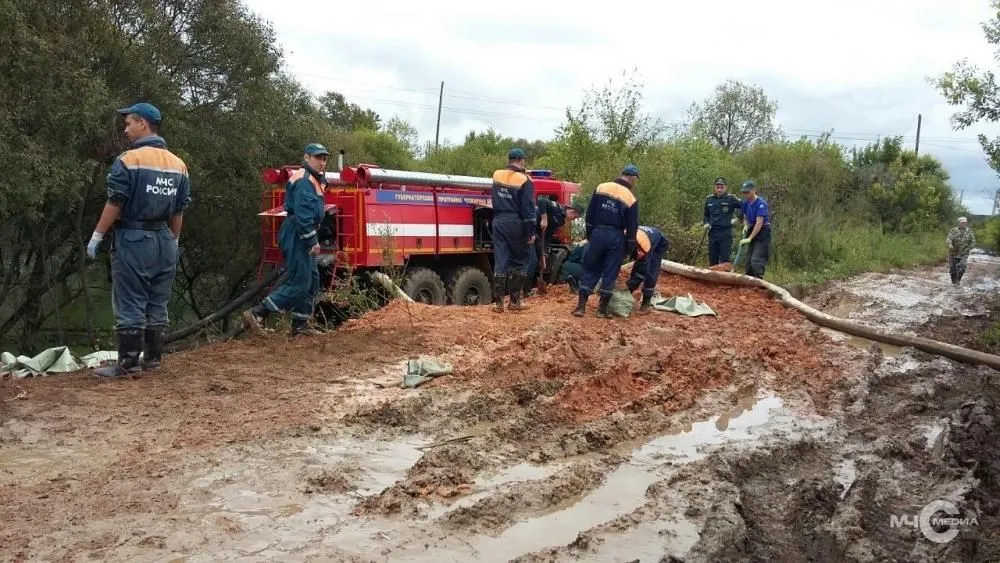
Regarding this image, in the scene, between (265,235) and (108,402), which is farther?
(265,235)

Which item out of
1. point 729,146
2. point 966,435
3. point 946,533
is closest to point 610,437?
point 946,533

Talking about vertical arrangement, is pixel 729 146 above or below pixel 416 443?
above

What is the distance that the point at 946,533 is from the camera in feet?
11.9

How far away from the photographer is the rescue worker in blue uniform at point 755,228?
1170 cm

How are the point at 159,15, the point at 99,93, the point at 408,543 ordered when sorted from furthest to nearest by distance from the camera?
the point at 159,15, the point at 99,93, the point at 408,543

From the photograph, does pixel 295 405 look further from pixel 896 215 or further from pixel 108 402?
pixel 896 215

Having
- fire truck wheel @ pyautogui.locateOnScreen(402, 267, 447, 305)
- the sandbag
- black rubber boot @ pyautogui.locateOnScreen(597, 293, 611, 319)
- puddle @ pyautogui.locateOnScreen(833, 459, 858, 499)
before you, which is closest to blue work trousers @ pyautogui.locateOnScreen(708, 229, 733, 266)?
the sandbag

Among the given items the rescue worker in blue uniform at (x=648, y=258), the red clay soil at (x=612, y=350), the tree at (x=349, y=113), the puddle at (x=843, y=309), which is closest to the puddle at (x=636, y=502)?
the red clay soil at (x=612, y=350)

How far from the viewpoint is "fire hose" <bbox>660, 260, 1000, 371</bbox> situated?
25.5 feet

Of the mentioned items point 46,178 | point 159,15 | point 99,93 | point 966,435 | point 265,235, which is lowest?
point 966,435

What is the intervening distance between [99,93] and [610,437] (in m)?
10.5

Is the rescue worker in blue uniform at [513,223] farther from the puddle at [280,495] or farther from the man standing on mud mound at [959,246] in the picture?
the man standing on mud mound at [959,246]

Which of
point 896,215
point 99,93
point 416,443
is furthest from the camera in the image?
point 896,215

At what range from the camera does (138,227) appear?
18.1 ft
